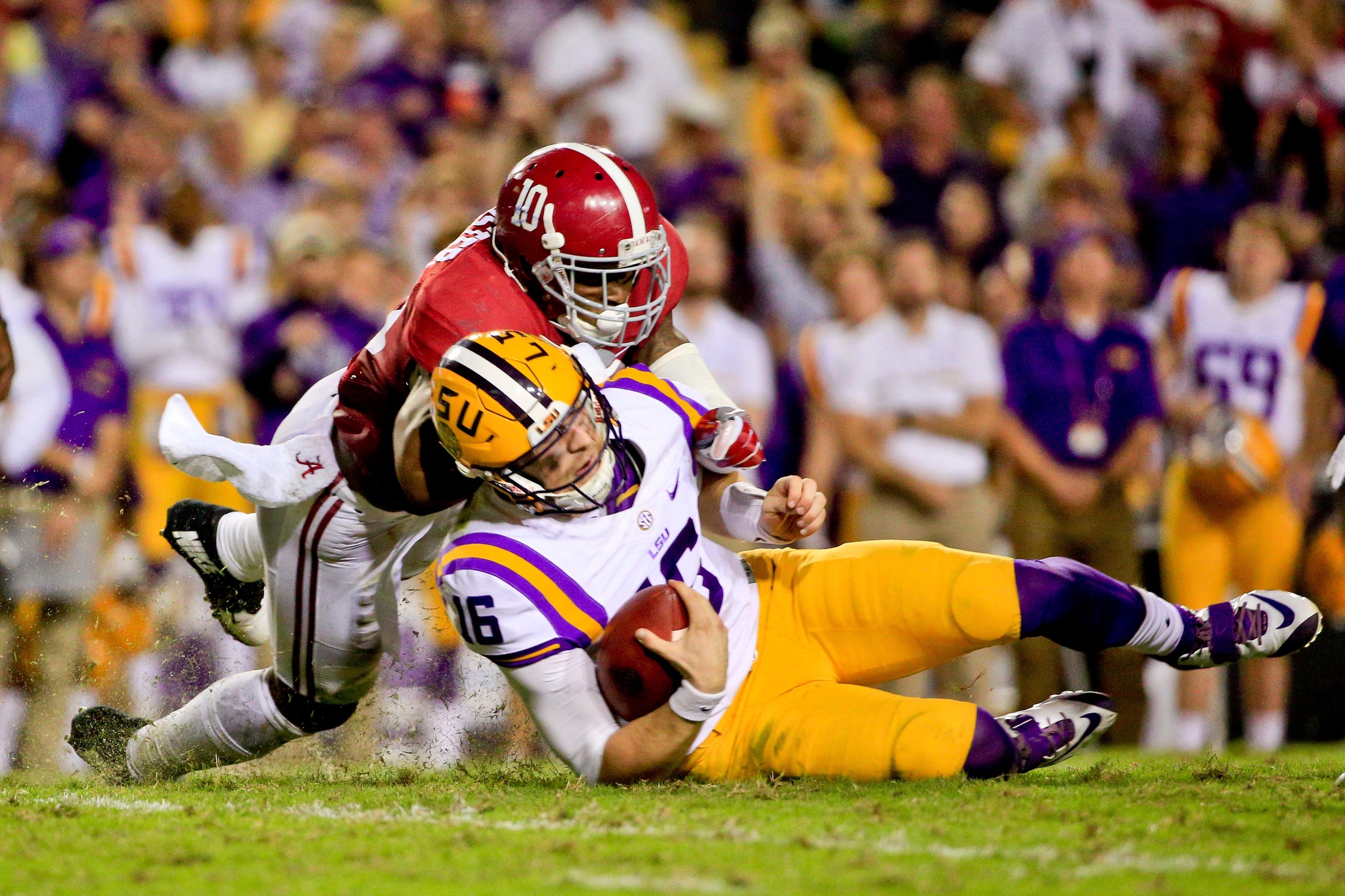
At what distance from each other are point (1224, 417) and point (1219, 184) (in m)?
2.05

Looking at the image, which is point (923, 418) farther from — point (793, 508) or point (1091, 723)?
point (793, 508)

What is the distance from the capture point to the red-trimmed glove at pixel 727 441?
3.98m

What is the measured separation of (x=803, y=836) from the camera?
3.12 metres

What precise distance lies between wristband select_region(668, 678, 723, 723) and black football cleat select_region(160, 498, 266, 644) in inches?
64.6

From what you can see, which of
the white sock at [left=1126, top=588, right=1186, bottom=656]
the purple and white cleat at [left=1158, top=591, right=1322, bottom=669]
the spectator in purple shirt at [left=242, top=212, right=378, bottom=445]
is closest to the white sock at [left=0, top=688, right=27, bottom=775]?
the spectator in purple shirt at [left=242, top=212, right=378, bottom=445]

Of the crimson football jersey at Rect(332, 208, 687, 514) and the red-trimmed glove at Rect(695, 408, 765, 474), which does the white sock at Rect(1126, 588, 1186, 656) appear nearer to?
the red-trimmed glove at Rect(695, 408, 765, 474)

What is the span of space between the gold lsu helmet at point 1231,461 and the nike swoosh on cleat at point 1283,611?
A: 277 cm

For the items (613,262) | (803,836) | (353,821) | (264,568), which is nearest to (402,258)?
(264,568)

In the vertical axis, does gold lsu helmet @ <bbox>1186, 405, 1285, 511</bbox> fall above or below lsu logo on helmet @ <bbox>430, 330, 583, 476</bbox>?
below

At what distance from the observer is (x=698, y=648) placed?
3.53m

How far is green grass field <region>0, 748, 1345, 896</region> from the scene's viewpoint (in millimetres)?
2754

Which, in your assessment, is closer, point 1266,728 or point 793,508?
point 793,508

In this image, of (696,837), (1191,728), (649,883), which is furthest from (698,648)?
(1191,728)

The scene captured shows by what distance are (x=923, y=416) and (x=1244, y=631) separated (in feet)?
10.2
